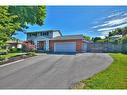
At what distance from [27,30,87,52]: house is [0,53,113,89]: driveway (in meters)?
0.35

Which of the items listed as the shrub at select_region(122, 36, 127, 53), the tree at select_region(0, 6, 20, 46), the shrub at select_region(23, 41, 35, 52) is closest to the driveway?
the shrub at select_region(23, 41, 35, 52)

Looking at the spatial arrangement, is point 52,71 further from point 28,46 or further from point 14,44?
point 14,44

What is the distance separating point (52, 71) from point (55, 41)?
2442 mm

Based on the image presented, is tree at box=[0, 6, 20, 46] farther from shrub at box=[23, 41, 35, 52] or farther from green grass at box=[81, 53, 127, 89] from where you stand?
green grass at box=[81, 53, 127, 89]

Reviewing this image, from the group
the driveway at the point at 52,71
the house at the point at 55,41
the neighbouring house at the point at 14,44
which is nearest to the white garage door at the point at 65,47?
the house at the point at 55,41

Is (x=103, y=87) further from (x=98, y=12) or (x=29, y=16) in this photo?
(x=29, y=16)

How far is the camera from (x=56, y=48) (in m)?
11.9

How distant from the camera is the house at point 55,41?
35.7ft

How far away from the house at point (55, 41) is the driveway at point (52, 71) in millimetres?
345

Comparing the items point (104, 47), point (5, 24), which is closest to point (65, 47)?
point (104, 47)

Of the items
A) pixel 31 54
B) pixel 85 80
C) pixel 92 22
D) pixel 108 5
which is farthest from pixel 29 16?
pixel 85 80

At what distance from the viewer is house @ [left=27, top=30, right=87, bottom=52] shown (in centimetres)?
1089

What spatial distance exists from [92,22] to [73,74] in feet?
6.96

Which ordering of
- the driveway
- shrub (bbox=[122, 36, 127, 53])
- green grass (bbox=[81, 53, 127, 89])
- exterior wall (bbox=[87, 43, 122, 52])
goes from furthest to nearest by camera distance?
shrub (bbox=[122, 36, 127, 53])
exterior wall (bbox=[87, 43, 122, 52])
the driveway
green grass (bbox=[81, 53, 127, 89])
